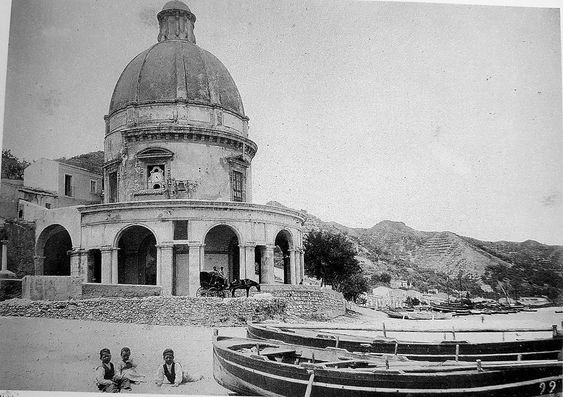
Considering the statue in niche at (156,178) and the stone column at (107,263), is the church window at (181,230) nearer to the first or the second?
the stone column at (107,263)

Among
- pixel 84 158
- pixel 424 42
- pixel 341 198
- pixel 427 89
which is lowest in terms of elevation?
pixel 341 198

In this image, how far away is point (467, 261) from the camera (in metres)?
9.40

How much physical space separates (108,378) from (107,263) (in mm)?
1972

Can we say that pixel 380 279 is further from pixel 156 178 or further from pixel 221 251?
pixel 156 178

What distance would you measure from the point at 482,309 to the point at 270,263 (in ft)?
10.8

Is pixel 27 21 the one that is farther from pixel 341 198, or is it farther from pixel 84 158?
pixel 341 198

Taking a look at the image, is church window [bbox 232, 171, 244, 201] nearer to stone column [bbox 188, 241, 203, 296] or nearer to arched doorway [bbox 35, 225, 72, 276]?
stone column [bbox 188, 241, 203, 296]

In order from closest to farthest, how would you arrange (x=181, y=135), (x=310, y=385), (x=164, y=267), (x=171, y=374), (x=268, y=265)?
(x=310, y=385), (x=171, y=374), (x=164, y=267), (x=268, y=265), (x=181, y=135)

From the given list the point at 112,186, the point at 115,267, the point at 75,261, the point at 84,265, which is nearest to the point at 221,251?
the point at 115,267

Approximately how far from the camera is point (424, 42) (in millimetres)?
9578

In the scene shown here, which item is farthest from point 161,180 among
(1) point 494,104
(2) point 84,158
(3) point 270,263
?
(1) point 494,104

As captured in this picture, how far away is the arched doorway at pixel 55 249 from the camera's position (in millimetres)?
9534

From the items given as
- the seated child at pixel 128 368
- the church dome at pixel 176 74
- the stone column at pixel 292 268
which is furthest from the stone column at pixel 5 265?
the stone column at pixel 292 268

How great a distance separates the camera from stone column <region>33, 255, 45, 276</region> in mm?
9430
